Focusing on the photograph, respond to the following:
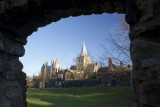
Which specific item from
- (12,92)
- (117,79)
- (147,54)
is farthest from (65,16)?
(117,79)

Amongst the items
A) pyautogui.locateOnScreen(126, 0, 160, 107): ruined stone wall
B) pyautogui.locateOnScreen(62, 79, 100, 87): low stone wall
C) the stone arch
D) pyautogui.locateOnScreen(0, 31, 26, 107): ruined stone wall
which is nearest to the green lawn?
pyautogui.locateOnScreen(0, 31, 26, 107): ruined stone wall

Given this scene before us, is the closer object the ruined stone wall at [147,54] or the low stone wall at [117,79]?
the ruined stone wall at [147,54]

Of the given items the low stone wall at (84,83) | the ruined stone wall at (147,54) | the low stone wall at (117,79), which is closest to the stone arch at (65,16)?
the ruined stone wall at (147,54)

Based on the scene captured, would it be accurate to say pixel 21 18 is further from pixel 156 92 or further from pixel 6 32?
pixel 156 92

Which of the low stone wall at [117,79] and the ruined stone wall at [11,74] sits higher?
the ruined stone wall at [11,74]

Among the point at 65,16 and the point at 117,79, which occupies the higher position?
the point at 65,16

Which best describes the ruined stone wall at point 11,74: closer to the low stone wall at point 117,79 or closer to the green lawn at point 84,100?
the green lawn at point 84,100

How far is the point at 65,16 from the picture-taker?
3.13 meters

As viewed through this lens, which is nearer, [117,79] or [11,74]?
[11,74]

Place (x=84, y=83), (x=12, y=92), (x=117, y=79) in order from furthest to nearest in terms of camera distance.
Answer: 1. (x=84, y=83)
2. (x=117, y=79)
3. (x=12, y=92)

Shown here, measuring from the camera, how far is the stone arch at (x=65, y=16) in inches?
53.1

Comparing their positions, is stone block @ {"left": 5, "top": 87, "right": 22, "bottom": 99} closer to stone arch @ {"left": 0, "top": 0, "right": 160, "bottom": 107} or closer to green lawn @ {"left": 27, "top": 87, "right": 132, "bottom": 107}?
stone arch @ {"left": 0, "top": 0, "right": 160, "bottom": 107}

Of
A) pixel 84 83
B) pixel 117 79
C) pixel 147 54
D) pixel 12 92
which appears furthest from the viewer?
pixel 84 83

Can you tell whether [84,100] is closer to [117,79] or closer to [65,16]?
[65,16]
